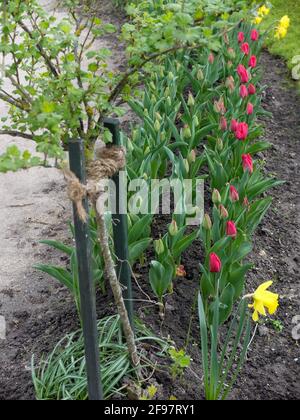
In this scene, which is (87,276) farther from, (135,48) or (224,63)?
(224,63)

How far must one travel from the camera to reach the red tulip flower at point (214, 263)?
2174 millimetres

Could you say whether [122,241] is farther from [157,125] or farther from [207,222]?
[157,125]

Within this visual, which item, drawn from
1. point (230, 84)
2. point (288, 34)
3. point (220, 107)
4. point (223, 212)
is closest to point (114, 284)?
point (223, 212)

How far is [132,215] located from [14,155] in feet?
3.47

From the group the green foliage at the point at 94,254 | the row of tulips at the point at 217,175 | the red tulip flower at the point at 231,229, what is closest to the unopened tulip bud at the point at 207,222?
the row of tulips at the point at 217,175

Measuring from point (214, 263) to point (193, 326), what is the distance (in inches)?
14.7

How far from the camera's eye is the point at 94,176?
1.74 m

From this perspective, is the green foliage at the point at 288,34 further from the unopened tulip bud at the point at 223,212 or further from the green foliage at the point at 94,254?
the green foliage at the point at 94,254

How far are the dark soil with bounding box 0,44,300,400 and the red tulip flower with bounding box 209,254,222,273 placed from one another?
0.32m

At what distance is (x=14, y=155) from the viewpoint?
4.84 ft

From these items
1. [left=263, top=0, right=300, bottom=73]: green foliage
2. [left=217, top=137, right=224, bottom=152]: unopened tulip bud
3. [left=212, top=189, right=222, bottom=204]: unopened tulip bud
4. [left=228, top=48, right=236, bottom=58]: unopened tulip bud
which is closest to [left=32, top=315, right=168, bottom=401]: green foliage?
[left=212, top=189, right=222, bottom=204]: unopened tulip bud

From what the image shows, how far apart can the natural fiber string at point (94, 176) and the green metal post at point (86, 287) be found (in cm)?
2

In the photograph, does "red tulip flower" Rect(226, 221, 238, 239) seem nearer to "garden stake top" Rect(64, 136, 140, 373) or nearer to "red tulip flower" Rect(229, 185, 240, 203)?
"red tulip flower" Rect(229, 185, 240, 203)

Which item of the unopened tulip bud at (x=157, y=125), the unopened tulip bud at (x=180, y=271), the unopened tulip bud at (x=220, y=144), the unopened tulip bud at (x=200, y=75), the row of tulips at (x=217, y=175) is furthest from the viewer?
the unopened tulip bud at (x=200, y=75)
